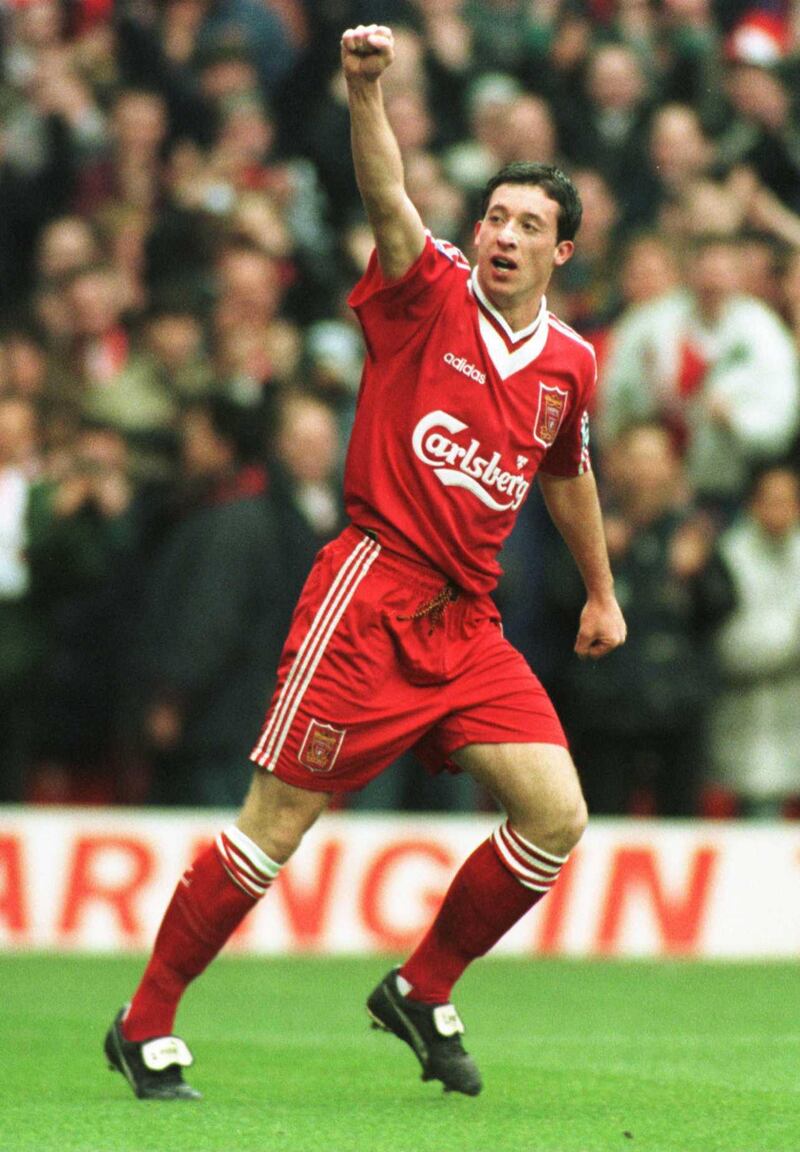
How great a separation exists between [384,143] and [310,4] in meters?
8.59

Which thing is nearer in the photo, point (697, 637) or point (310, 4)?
point (697, 637)

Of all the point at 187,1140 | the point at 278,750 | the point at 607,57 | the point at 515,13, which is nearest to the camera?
the point at 187,1140

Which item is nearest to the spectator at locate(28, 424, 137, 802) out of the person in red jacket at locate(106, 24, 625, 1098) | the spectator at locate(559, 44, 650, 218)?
the spectator at locate(559, 44, 650, 218)

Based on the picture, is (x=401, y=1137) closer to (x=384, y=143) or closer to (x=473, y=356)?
(x=473, y=356)

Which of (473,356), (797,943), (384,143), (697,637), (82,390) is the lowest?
(797,943)

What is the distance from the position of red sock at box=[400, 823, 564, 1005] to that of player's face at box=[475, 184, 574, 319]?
4.52 ft

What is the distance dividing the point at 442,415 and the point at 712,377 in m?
4.98

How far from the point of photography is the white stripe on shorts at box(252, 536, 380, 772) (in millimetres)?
5766

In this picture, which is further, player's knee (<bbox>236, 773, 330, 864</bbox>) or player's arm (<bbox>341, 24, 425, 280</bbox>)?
player's knee (<bbox>236, 773, 330, 864</bbox>)

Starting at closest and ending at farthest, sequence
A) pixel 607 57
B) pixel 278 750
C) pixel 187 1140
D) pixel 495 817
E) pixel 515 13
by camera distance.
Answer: pixel 187 1140
pixel 278 750
pixel 495 817
pixel 607 57
pixel 515 13

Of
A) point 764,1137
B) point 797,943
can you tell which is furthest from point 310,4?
point 764,1137

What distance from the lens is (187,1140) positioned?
520cm

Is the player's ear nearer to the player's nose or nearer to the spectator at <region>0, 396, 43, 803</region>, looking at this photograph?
the player's nose

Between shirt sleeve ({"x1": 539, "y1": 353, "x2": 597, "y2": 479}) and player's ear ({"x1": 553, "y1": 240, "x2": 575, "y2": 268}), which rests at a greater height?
player's ear ({"x1": 553, "y1": 240, "x2": 575, "y2": 268})
